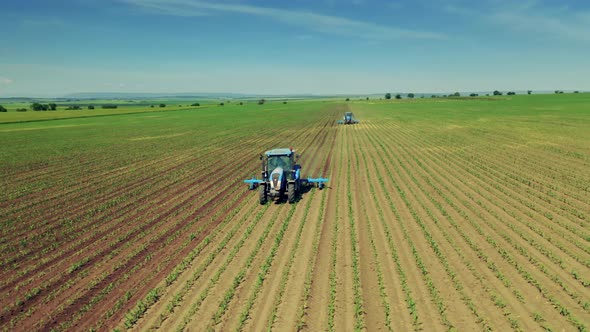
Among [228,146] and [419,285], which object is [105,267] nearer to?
[419,285]

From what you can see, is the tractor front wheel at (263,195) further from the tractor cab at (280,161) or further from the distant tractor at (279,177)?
the tractor cab at (280,161)

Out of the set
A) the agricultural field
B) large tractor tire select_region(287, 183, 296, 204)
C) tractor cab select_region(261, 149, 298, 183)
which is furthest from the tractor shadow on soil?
tractor cab select_region(261, 149, 298, 183)

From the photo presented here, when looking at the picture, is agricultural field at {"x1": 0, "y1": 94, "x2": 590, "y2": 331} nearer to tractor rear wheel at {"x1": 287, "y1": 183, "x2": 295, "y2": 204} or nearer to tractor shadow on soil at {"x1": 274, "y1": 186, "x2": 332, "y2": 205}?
tractor shadow on soil at {"x1": 274, "y1": 186, "x2": 332, "y2": 205}

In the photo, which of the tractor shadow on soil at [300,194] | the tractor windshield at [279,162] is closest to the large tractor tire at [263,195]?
the tractor shadow on soil at [300,194]

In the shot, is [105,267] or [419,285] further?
[105,267]

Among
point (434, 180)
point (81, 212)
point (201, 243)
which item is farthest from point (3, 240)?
point (434, 180)
